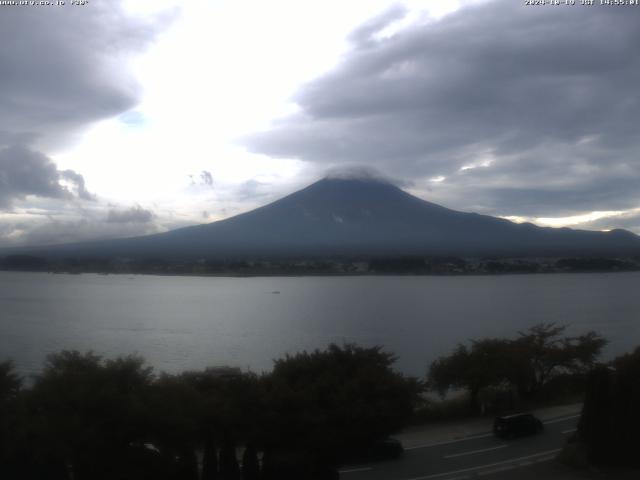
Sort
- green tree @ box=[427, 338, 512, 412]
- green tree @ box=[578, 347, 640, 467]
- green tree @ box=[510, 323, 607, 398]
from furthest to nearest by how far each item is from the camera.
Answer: green tree @ box=[510, 323, 607, 398] < green tree @ box=[427, 338, 512, 412] < green tree @ box=[578, 347, 640, 467]

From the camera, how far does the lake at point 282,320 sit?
26516 mm

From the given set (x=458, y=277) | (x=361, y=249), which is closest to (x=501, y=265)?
(x=458, y=277)

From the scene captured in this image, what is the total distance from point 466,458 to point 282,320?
28.0 m

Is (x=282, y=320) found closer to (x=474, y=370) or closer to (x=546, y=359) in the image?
(x=546, y=359)

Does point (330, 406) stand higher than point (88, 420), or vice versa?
point (88, 420)

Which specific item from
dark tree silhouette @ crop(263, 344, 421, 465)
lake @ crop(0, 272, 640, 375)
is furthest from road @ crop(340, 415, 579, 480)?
lake @ crop(0, 272, 640, 375)

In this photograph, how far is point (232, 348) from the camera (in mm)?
27250

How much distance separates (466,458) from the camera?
33.9ft

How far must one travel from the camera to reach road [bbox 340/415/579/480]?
954cm

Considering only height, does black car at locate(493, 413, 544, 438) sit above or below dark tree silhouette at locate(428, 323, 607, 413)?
below

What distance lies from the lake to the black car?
9796 mm

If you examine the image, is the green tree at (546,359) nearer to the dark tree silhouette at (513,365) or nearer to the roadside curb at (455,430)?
the dark tree silhouette at (513,365)

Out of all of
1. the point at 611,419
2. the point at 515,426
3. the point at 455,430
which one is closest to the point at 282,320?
the point at 455,430

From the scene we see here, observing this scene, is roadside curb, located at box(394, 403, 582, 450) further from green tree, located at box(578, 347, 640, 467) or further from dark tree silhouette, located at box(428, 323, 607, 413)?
green tree, located at box(578, 347, 640, 467)
